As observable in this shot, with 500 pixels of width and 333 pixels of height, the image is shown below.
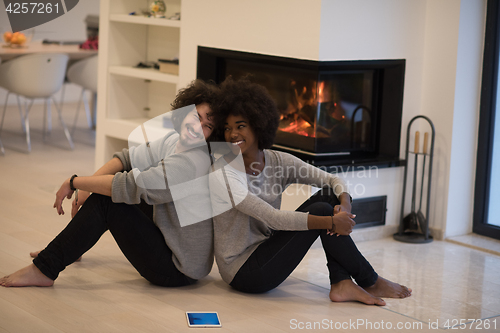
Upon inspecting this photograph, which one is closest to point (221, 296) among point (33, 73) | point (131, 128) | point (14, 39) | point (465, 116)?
point (465, 116)

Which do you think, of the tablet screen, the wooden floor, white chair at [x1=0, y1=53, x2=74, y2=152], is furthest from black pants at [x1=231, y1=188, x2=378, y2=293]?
white chair at [x1=0, y1=53, x2=74, y2=152]

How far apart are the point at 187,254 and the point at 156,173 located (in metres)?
0.37

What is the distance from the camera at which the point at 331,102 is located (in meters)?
3.40

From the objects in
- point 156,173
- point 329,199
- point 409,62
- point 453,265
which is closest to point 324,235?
Answer: point 329,199

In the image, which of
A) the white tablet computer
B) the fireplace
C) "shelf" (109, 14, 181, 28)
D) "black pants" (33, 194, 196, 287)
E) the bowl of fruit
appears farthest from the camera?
the bowl of fruit

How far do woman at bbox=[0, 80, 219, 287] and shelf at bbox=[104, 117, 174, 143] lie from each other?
5.09 feet

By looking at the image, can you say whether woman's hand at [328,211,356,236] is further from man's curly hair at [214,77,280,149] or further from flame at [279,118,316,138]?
flame at [279,118,316,138]

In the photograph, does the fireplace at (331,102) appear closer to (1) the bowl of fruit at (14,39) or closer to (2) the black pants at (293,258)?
(2) the black pants at (293,258)

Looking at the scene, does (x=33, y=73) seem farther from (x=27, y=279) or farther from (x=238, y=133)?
(x=238, y=133)

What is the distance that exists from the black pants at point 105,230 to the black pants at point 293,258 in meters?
0.33

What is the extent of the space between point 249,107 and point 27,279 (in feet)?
3.60

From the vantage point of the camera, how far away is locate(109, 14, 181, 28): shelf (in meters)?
3.99

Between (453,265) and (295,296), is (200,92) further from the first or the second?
(453,265)

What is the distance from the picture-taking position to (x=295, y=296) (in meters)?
2.59
